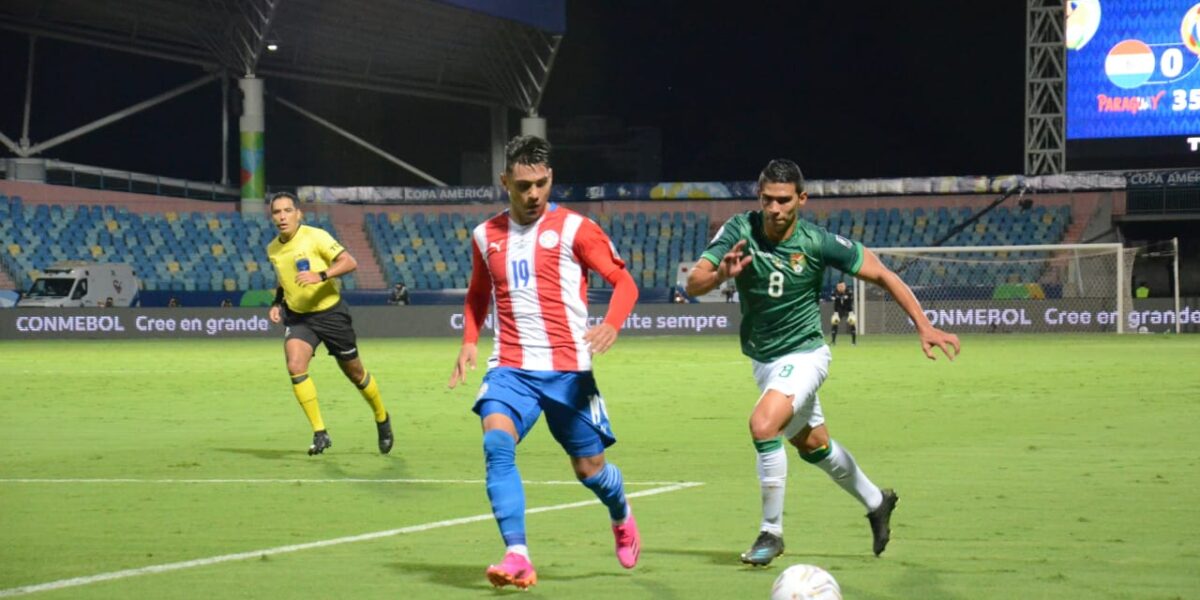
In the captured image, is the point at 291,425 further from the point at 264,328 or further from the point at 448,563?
the point at 264,328

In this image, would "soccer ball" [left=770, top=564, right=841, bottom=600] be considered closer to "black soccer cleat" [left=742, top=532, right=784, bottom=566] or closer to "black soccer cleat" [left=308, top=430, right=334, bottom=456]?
"black soccer cleat" [left=742, top=532, right=784, bottom=566]

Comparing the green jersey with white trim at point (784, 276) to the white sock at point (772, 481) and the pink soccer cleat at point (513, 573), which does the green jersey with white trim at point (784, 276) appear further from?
the pink soccer cleat at point (513, 573)

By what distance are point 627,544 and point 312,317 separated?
7197 mm

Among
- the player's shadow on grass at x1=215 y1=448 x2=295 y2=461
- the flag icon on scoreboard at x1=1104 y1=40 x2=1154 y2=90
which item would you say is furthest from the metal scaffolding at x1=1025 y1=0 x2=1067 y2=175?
the player's shadow on grass at x1=215 y1=448 x2=295 y2=461

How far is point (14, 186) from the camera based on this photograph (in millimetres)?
51594

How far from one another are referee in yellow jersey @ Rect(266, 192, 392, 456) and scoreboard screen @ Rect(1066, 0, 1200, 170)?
33021mm

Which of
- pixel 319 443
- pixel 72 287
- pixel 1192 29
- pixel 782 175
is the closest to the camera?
pixel 782 175

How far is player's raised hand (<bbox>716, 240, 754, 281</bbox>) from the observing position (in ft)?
26.1

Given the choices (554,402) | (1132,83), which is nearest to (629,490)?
(554,402)

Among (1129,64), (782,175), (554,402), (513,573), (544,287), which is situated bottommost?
(513,573)

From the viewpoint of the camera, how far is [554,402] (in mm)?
8039

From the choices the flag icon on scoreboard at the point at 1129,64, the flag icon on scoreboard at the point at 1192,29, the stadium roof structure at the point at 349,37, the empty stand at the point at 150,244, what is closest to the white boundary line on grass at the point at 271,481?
the flag icon on scoreboard at the point at 1129,64

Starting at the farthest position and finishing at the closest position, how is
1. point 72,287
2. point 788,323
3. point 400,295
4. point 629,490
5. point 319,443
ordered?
point 400,295 → point 72,287 → point 319,443 → point 629,490 → point 788,323

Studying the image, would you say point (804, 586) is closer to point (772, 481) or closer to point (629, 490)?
point (772, 481)
